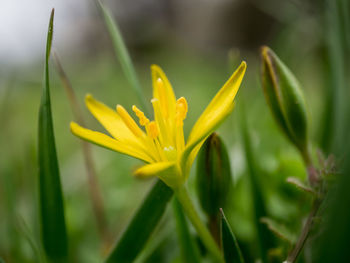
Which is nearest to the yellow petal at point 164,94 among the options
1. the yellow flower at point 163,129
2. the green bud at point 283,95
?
the yellow flower at point 163,129

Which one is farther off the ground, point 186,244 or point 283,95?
point 283,95

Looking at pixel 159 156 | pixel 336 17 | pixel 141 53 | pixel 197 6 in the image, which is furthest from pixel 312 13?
pixel 197 6

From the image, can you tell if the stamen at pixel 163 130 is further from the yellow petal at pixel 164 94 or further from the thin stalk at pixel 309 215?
the thin stalk at pixel 309 215

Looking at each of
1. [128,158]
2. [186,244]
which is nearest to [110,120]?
[186,244]

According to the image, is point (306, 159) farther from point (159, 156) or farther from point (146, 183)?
point (146, 183)

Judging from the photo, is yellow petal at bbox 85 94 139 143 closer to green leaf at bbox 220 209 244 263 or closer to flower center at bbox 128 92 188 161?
flower center at bbox 128 92 188 161

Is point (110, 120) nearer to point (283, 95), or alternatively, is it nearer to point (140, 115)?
point (140, 115)
